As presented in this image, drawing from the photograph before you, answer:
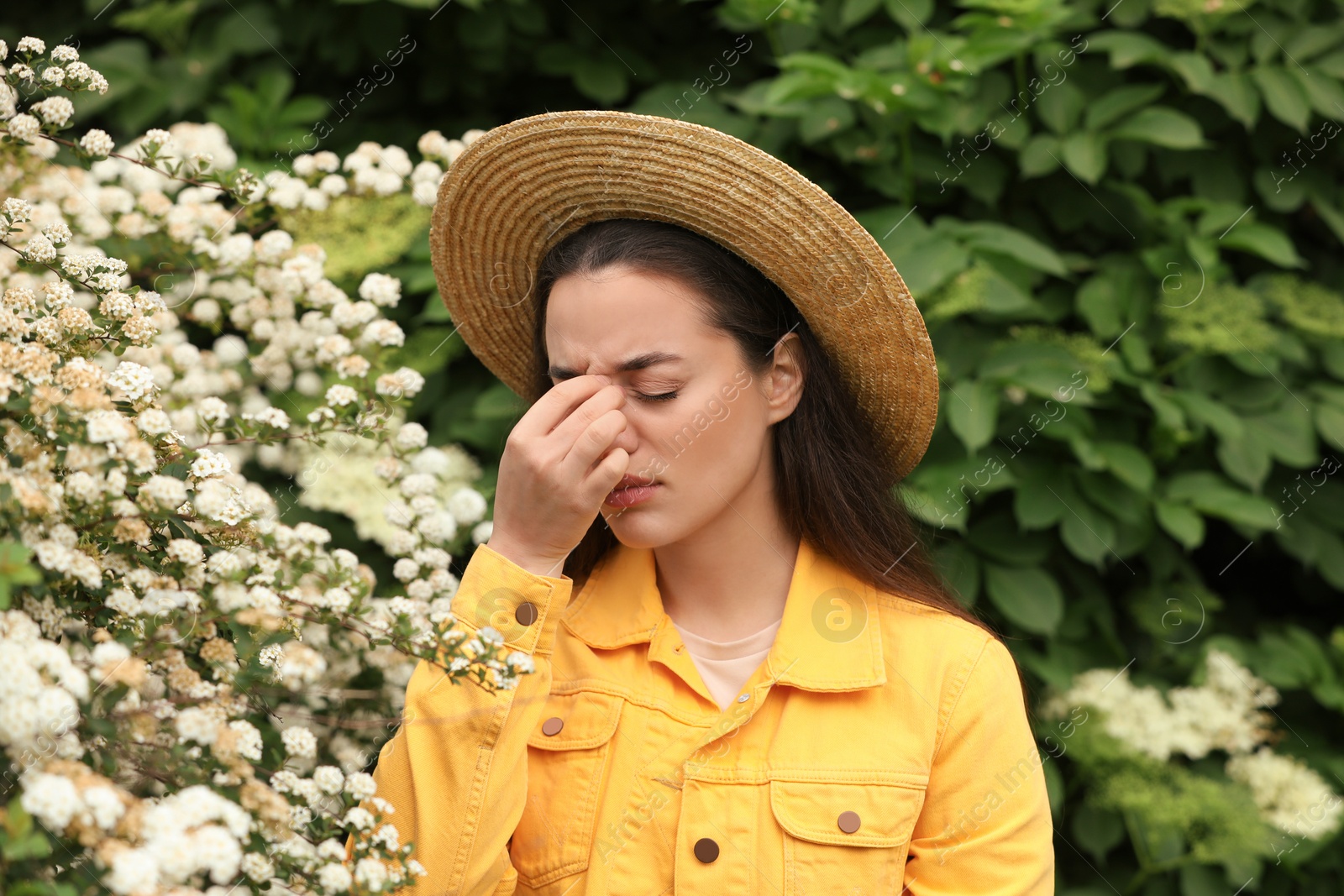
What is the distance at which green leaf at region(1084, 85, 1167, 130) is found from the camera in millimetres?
2361

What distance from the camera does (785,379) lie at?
1786 mm

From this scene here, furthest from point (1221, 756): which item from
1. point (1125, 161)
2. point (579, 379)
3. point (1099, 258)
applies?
point (579, 379)

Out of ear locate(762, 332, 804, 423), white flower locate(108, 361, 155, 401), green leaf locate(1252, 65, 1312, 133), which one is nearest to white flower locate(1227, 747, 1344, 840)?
green leaf locate(1252, 65, 1312, 133)

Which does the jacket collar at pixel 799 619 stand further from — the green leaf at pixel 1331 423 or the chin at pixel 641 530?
the green leaf at pixel 1331 423

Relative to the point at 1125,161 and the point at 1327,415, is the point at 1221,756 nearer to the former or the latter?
the point at 1327,415

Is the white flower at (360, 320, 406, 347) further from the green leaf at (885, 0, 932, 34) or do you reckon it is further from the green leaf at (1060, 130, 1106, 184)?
the green leaf at (1060, 130, 1106, 184)

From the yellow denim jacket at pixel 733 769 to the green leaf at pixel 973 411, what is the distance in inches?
20.7

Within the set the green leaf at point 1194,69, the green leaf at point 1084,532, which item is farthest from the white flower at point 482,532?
the green leaf at point 1194,69

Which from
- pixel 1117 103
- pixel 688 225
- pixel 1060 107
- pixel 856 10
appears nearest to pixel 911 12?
pixel 856 10

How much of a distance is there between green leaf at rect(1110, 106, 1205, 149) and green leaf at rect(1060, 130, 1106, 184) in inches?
1.6

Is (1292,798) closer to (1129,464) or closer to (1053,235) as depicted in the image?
(1129,464)

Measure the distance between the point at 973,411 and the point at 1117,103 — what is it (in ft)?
2.64

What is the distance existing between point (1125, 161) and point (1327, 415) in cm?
72

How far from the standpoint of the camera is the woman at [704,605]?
1.50m
